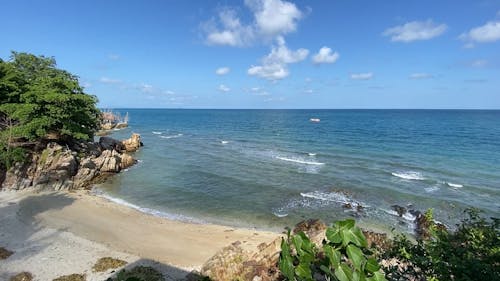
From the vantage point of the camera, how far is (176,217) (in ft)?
63.6

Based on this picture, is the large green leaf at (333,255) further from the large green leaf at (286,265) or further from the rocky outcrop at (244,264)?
the rocky outcrop at (244,264)

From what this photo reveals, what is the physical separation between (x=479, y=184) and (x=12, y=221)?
3424cm

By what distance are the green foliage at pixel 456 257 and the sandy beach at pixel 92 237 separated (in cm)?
738

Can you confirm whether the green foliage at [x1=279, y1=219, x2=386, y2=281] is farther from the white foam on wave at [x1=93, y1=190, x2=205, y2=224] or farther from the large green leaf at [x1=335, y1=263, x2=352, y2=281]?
the white foam on wave at [x1=93, y1=190, x2=205, y2=224]

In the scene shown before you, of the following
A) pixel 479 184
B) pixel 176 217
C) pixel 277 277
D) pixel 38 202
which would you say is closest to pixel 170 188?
pixel 176 217

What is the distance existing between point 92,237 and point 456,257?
16.1m

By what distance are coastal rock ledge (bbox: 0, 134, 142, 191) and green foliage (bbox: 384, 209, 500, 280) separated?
24722 mm

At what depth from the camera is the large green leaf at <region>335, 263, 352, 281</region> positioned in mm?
2734

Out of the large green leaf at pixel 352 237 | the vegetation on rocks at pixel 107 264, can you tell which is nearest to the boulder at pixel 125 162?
the vegetation on rocks at pixel 107 264

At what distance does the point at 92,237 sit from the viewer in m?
15.6

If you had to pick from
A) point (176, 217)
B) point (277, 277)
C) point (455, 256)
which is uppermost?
point (455, 256)

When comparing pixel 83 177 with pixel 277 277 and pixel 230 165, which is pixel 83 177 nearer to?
pixel 230 165

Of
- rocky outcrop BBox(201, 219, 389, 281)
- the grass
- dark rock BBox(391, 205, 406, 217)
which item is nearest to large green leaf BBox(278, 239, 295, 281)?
rocky outcrop BBox(201, 219, 389, 281)

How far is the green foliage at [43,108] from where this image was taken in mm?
23875
